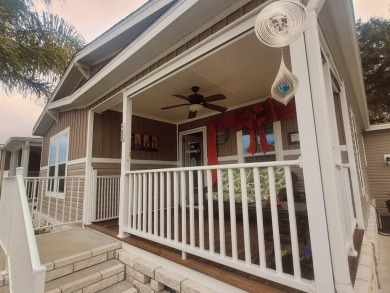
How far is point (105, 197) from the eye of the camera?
15.9 feet

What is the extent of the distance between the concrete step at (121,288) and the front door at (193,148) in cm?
340

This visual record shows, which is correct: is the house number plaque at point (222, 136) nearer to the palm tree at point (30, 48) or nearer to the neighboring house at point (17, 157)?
the palm tree at point (30, 48)

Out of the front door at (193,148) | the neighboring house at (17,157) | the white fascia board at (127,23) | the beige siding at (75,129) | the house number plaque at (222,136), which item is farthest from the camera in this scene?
the neighboring house at (17,157)

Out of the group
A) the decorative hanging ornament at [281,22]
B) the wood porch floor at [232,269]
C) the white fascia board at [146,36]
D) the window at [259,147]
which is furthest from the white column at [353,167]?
the white fascia board at [146,36]

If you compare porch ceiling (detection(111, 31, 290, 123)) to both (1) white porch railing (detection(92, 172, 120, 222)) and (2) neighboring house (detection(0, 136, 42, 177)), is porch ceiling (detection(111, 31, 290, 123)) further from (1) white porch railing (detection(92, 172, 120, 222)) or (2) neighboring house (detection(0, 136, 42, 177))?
(2) neighboring house (detection(0, 136, 42, 177))

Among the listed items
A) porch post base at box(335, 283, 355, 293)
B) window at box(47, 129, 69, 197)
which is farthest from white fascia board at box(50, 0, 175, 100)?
porch post base at box(335, 283, 355, 293)

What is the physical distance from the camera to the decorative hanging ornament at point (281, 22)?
56.6 inches

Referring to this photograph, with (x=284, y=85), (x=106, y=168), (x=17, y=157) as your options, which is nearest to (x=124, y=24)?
(x=106, y=168)

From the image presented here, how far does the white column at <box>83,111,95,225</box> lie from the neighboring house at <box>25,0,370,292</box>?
23mm

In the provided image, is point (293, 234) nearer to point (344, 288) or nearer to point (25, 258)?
point (344, 288)

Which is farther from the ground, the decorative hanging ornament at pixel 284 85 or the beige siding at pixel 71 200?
the decorative hanging ornament at pixel 284 85

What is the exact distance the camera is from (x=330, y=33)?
8.96 ft

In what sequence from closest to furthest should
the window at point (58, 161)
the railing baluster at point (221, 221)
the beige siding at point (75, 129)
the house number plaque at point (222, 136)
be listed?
1. the railing baluster at point (221, 221)
2. the beige siding at point (75, 129)
3. the house number plaque at point (222, 136)
4. the window at point (58, 161)

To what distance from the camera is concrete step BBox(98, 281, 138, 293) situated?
8.38 ft
